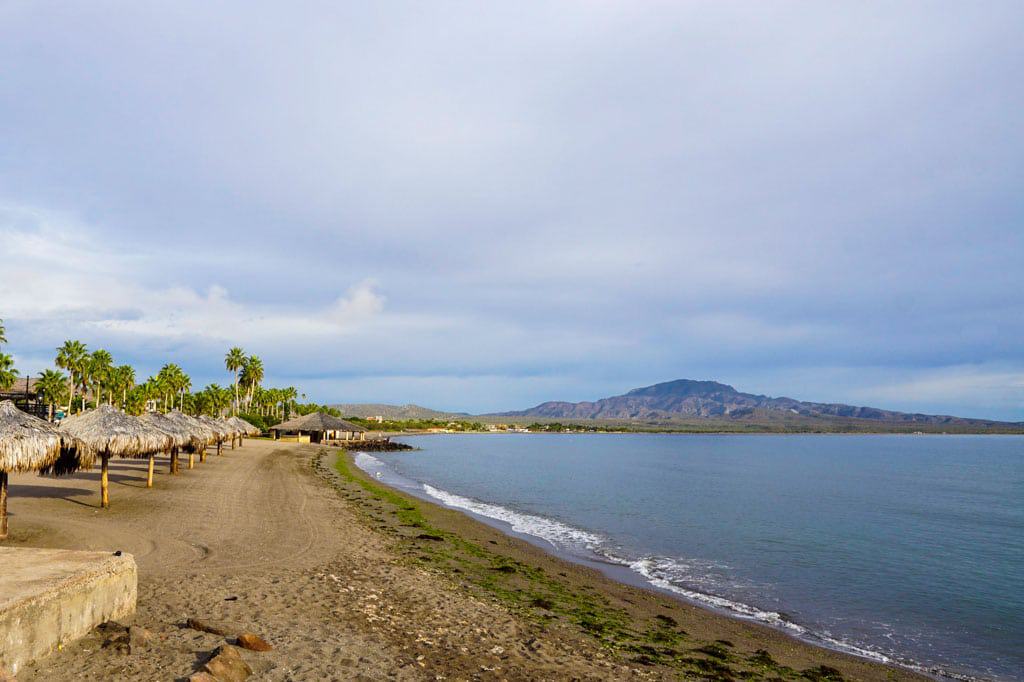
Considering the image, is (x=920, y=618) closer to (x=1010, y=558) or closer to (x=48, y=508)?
(x=1010, y=558)

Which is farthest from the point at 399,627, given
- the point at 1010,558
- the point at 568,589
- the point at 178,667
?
the point at 1010,558

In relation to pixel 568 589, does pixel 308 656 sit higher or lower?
higher

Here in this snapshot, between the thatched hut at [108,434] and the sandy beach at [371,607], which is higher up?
the thatched hut at [108,434]

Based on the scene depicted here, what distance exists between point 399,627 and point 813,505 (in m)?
36.0

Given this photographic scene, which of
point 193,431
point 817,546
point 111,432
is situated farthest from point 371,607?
point 193,431

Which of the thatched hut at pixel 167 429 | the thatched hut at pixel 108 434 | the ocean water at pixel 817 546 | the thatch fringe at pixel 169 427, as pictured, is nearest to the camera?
the ocean water at pixel 817 546

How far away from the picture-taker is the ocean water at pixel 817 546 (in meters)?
15.0

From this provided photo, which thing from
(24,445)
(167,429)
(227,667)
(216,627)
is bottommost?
(216,627)

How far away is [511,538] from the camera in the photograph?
23.4 meters

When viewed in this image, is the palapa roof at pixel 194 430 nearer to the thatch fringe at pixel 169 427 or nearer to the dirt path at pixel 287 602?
the thatch fringe at pixel 169 427

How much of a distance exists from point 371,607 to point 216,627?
292 cm

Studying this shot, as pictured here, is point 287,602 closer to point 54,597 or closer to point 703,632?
point 54,597

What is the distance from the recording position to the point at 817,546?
998 inches

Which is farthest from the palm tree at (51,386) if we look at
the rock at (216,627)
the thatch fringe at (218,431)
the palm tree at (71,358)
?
the rock at (216,627)
